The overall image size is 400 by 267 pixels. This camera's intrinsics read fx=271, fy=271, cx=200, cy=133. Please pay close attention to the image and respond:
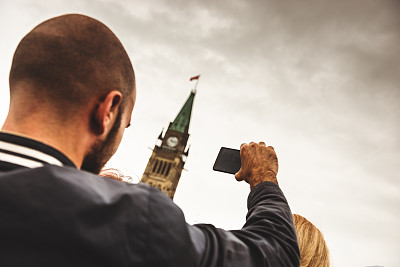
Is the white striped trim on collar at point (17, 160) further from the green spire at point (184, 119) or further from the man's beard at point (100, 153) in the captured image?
the green spire at point (184, 119)

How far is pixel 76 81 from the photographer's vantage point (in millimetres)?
991

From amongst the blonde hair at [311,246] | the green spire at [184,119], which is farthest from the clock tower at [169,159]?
the blonde hair at [311,246]

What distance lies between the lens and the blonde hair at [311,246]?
222 cm

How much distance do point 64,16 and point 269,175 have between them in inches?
45.6

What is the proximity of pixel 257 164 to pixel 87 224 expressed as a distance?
94 cm

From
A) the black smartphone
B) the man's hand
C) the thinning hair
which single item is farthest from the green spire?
the thinning hair

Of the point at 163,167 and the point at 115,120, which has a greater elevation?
the point at 163,167

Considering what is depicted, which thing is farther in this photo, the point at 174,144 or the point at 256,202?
the point at 174,144

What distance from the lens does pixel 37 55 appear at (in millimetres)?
1017

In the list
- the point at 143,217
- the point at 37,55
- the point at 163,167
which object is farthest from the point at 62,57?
the point at 163,167

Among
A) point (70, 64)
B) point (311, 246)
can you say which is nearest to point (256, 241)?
point (70, 64)

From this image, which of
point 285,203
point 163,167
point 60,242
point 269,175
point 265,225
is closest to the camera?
point 60,242

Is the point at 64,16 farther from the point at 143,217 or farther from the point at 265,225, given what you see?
the point at 265,225

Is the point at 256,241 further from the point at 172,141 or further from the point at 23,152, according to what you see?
the point at 172,141
